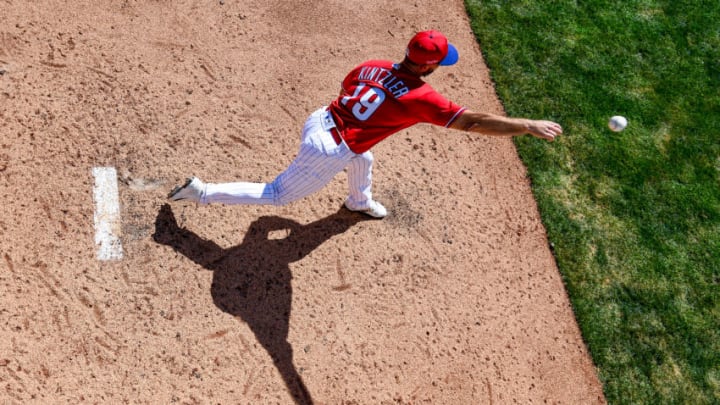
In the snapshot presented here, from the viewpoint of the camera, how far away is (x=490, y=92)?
22.0ft

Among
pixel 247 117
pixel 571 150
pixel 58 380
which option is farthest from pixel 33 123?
pixel 571 150

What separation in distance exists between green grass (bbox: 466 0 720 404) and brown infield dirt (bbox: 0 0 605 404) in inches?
14.1

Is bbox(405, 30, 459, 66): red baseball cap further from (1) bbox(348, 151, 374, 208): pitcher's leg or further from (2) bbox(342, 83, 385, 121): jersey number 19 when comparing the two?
(1) bbox(348, 151, 374, 208): pitcher's leg

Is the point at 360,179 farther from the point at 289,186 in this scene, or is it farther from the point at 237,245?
the point at 237,245

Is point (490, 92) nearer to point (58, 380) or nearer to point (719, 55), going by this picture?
point (719, 55)

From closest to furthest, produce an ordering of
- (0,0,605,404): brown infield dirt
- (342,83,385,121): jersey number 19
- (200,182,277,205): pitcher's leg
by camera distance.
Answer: (342,83,385,121): jersey number 19 < (0,0,605,404): brown infield dirt < (200,182,277,205): pitcher's leg

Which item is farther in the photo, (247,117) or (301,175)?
(247,117)

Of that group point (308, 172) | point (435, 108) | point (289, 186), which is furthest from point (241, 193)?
point (435, 108)

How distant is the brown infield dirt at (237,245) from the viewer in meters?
4.43

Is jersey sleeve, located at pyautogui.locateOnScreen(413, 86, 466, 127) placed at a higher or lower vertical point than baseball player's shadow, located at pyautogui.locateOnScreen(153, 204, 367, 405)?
higher

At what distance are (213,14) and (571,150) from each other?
3.84 metres

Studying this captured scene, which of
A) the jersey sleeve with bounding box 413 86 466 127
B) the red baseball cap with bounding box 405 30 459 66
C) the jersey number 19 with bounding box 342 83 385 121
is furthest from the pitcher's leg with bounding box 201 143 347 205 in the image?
the red baseball cap with bounding box 405 30 459 66

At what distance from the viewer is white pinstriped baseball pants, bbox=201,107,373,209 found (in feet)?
14.6

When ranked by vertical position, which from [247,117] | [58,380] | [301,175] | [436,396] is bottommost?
[436,396]
